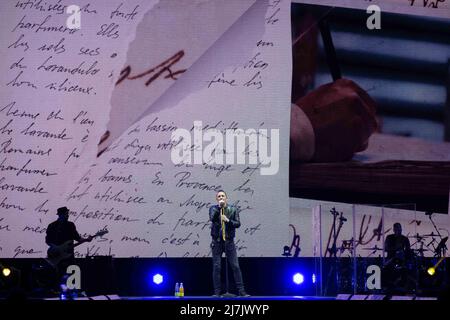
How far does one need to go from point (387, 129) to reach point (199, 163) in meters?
2.69

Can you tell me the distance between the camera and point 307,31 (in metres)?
13.5

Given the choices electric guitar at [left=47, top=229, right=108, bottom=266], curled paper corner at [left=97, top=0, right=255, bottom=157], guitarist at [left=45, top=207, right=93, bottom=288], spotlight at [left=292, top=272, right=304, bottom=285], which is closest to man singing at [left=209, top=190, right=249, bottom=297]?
spotlight at [left=292, top=272, right=304, bottom=285]

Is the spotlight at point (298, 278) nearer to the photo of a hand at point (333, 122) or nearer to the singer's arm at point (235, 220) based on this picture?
the singer's arm at point (235, 220)

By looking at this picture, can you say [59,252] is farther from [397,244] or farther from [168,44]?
→ [397,244]

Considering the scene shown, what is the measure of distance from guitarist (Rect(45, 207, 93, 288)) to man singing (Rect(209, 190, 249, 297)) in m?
1.64

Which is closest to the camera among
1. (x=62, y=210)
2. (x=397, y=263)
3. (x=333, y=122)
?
(x=397, y=263)

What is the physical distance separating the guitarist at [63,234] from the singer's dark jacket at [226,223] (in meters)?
1.62

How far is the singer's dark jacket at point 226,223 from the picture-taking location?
40.2 feet

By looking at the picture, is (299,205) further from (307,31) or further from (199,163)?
(307,31)

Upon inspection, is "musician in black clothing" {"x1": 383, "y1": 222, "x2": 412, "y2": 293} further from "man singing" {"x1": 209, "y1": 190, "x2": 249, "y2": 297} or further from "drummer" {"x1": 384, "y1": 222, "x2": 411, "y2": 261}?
"man singing" {"x1": 209, "y1": 190, "x2": 249, "y2": 297}

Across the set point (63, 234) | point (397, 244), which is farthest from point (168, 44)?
point (397, 244)

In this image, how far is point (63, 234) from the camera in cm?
1241

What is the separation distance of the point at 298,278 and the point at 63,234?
3.25m

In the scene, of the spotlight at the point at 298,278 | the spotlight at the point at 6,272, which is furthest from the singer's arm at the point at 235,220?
the spotlight at the point at 6,272
